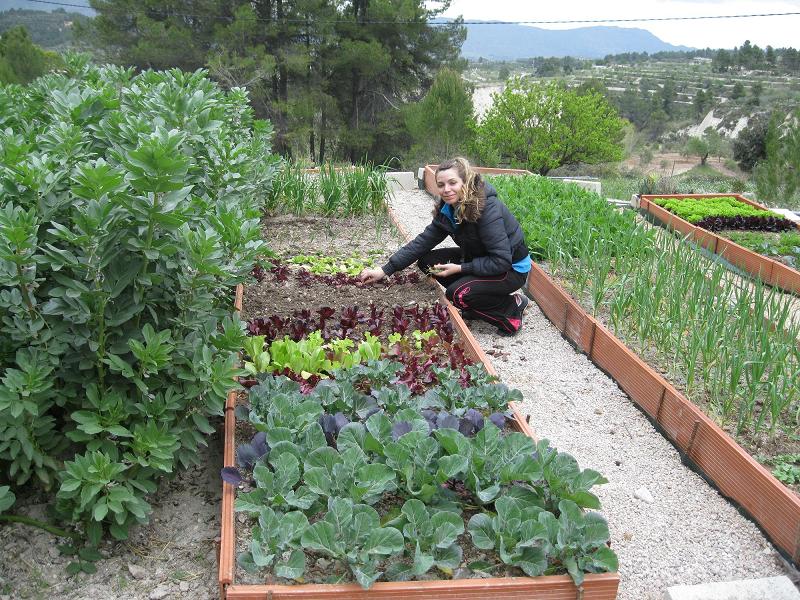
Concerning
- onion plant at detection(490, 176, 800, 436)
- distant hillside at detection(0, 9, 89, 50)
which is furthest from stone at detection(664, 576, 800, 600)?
distant hillside at detection(0, 9, 89, 50)

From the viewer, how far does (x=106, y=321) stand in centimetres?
211

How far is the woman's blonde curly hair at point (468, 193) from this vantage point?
416 centimetres

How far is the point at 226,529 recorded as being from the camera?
87.5 inches

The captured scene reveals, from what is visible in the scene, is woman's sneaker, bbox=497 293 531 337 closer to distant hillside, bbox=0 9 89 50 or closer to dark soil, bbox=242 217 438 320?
dark soil, bbox=242 217 438 320

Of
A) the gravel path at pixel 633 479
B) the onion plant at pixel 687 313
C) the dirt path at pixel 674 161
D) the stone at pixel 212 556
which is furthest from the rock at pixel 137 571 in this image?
the dirt path at pixel 674 161

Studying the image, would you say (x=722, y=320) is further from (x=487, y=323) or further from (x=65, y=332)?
(x=65, y=332)

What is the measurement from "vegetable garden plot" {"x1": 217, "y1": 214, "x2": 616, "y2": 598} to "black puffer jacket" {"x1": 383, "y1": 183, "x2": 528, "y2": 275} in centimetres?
148

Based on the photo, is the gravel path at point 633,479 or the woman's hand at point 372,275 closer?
the gravel path at point 633,479

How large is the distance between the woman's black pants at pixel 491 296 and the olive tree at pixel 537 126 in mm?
14019

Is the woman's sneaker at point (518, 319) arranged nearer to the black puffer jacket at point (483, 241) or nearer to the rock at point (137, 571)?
the black puffer jacket at point (483, 241)

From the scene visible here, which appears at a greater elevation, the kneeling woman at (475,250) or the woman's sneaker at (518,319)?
the kneeling woman at (475,250)

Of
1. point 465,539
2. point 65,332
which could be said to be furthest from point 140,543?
point 465,539

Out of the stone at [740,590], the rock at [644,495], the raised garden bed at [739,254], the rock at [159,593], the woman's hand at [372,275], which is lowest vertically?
the rock at [644,495]

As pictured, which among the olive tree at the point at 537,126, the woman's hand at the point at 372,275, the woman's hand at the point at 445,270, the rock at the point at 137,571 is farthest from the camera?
the olive tree at the point at 537,126
